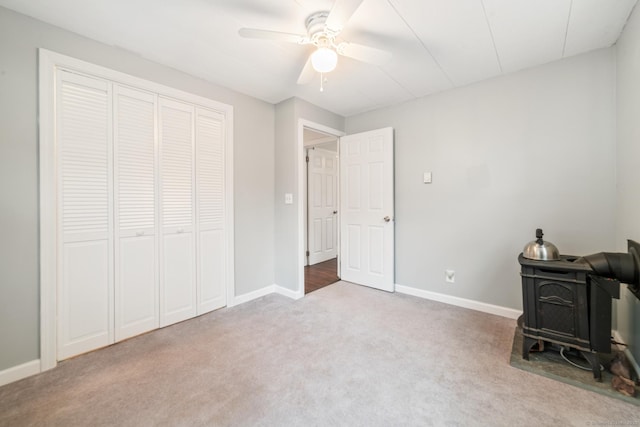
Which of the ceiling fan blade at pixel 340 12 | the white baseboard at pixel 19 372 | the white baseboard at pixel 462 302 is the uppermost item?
the ceiling fan blade at pixel 340 12

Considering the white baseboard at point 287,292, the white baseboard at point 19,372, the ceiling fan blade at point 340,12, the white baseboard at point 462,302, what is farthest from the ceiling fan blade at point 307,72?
the white baseboard at point 19,372

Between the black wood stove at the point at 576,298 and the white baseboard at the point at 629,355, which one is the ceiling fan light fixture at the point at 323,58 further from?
the white baseboard at the point at 629,355

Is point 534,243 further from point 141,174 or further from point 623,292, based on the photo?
point 141,174

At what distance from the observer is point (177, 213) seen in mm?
2496

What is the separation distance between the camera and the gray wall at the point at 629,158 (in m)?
1.66

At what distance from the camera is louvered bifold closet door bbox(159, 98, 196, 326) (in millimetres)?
2406

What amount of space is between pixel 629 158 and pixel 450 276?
5.57 ft

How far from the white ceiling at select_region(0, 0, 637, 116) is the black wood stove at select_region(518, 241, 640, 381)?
1.59 metres

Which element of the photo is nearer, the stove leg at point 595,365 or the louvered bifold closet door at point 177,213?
the stove leg at point 595,365

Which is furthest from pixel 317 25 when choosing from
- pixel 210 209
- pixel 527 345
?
pixel 527 345

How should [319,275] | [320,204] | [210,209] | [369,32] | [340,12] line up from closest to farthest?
[340,12]
[369,32]
[210,209]
[319,275]
[320,204]

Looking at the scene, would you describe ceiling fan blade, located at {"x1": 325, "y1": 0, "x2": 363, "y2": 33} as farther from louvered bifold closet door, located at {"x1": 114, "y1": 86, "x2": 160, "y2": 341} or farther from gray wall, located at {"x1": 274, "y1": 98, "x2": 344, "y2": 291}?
louvered bifold closet door, located at {"x1": 114, "y1": 86, "x2": 160, "y2": 341}

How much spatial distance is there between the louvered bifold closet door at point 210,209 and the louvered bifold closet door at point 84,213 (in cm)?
72

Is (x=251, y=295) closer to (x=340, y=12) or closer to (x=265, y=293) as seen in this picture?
(x=265, y=293)
